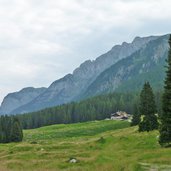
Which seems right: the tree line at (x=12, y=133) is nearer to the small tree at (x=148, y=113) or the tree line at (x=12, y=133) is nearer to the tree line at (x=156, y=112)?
Answer: the tree line at (x=156, y=112)

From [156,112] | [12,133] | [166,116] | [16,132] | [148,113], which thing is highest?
[156,112]

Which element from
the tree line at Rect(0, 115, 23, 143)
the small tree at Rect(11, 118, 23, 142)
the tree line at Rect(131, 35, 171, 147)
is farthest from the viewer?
the tree line at Rect(0, 115, 23, 143)

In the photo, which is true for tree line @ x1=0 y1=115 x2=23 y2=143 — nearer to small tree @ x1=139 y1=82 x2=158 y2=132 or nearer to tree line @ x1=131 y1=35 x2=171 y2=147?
tree line @ x1=131 y1=35 x2=171 y2=147

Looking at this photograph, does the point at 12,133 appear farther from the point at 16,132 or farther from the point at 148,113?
the point at 148,113

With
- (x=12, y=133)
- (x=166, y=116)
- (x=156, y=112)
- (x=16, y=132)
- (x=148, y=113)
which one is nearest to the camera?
(x=166, y=116)

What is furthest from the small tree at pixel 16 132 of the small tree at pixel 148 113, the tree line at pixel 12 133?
the small tree at pixel 148 113

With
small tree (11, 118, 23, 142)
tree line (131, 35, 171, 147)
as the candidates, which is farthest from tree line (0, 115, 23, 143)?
tree line (131, 35, 171, 147)

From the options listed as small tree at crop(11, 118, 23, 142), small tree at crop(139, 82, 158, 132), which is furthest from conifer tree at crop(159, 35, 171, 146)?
small tree at crop(11, 118, 23, 142)

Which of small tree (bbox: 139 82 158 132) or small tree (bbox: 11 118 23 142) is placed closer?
small tree (bbox: 139 82 158 132)

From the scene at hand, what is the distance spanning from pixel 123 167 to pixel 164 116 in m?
19.8

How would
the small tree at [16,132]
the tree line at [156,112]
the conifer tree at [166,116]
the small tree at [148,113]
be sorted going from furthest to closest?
the small tree at [16,132] < the small tree at [148,113] < the tree line at [156,112] < the conifer tree at [166,116]

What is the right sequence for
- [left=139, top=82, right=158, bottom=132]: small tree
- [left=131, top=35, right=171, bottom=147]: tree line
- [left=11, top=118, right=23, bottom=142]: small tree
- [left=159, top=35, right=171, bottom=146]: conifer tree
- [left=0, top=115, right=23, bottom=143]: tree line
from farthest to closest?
[left=0, top=115, right=23, bottom=143]: tree line, [left=11, top=118, right=23, bottom=142]: small tree, [left=139, top=82, right=158, bottom=132]: small tree, [left=131, top=35, right=171, bottom=147]: tree line, [left=159, top=35, right=171, bottom=146]: conifer tree

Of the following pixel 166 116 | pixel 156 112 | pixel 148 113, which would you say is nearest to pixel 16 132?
pixel 156 112

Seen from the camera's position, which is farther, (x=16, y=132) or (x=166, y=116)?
(x=16, y=132)
